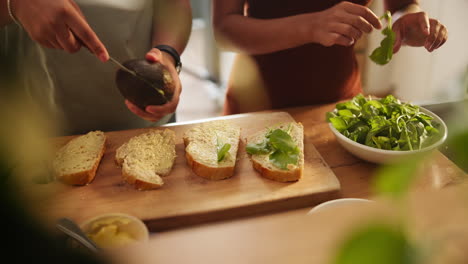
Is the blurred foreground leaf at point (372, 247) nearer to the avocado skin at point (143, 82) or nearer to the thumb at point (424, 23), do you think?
the avocado skin at point (143, 82)

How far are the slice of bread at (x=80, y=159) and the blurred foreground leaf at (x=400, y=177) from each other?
1390mm

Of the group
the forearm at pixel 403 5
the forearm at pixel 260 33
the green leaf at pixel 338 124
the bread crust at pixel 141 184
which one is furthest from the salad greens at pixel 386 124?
the bread crust at pixel 141 184

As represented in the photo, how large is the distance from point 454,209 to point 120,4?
179 cm

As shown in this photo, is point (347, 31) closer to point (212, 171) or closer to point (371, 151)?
point (371, 151)

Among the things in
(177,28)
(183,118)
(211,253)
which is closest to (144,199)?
(177,28)

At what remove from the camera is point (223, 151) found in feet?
4.87

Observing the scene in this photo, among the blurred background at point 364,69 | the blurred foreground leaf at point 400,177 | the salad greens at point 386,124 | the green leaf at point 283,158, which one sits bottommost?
the blurred background at point 364,69

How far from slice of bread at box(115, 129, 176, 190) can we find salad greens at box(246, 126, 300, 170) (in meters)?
0.32

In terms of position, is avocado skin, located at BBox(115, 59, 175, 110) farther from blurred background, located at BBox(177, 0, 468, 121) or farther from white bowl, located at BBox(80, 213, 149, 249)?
blurred background, located at BBox(177, 0, 468, 121)

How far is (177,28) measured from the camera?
1.93 metres

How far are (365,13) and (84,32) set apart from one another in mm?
997

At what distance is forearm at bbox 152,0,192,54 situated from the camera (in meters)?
1.91

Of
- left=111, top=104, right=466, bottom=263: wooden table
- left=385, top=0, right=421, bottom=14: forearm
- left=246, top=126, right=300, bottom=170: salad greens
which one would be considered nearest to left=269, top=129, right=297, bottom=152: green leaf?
left=246, top=126, right=300, bottom=170: salad greens

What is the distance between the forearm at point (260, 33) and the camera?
69.0 inches
